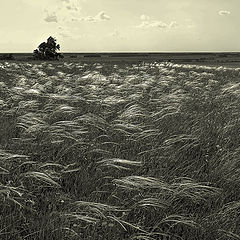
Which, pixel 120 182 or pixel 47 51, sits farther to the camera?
pixel 47 51

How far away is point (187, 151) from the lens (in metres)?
4.22

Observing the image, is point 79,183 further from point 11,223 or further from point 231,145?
point 231,145

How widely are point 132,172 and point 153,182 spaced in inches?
14.1

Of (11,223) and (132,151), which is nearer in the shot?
(11,223)

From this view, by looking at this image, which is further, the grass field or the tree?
the tree

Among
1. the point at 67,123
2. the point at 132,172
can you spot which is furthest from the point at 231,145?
the point at 67,123

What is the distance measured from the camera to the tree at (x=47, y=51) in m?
61.2

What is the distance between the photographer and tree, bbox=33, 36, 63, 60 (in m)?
61.2

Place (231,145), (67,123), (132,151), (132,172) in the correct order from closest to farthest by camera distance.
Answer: (132,172), (132,151), (231,145), (67,123)

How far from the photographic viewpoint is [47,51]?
6194cm

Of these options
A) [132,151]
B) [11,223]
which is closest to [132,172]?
[132,151]

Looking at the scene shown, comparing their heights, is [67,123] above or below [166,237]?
above

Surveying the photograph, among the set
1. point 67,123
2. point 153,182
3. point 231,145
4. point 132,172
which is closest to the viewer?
point 153,182

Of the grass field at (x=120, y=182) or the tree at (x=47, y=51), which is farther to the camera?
the tree at (x=47, y=51)
